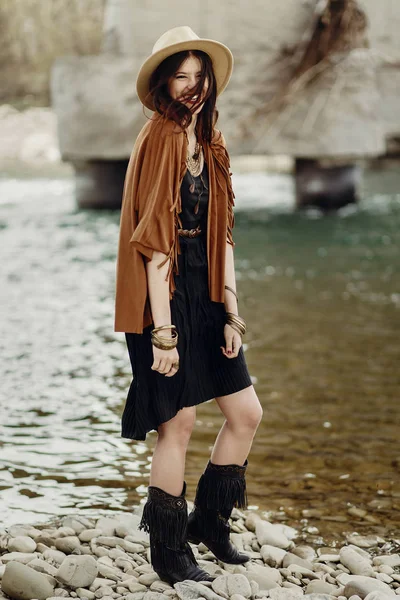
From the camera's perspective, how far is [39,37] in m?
14.8

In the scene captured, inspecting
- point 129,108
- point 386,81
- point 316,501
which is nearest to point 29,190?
point 129,108

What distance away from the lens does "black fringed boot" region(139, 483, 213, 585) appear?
8.16ft

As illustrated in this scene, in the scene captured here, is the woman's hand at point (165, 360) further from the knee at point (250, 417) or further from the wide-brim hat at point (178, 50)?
the wide-brim hat at point (178, 50)

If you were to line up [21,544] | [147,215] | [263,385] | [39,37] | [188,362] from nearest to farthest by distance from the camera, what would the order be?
[147,215]
[188,362]
[21,544]
[263,385]
[39,37]

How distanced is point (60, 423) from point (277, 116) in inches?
270

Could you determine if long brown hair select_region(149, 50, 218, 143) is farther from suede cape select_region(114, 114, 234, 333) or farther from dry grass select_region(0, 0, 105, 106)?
dry grass select_region(0, 0, 105, 106)

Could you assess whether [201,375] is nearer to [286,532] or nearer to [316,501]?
[286,532]

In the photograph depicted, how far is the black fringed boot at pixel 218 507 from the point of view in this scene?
2.60 meters

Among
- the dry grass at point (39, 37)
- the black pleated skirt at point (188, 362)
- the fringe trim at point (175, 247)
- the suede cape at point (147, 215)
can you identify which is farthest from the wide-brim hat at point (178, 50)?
the dry grass at point (39, 37)

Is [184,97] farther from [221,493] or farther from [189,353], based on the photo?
[221,493]

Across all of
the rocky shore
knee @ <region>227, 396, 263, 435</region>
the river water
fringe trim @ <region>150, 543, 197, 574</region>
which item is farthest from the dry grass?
fringe trim @ <region>150, 543, 197, 574</region>

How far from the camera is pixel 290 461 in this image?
357 centimetres

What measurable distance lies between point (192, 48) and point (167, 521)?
1.21 m

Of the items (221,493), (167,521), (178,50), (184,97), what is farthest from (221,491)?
(178,50)
